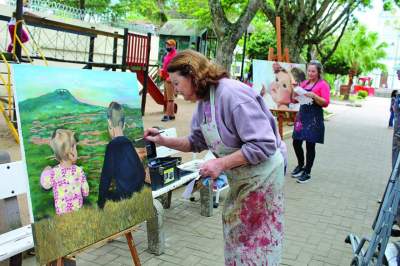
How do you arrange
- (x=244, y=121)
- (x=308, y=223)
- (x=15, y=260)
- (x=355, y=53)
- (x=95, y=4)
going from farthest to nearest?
(x=355, y=53) → (x=95, y=4) → (x=308, y=223) → (x=15, y=260) → (x=244, y=121)

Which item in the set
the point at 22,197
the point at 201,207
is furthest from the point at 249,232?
the point at 22,197

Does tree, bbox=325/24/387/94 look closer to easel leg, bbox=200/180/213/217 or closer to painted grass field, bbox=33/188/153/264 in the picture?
easel leg, bbox=200/180/213/217

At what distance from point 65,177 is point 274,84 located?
5.45 m

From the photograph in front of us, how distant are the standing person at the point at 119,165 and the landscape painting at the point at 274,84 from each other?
4551 mm

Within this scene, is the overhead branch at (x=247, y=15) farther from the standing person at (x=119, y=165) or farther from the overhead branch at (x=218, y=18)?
the standing person at (x=119, y=165)

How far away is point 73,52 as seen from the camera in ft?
53.1

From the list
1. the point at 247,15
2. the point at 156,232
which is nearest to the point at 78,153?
the point at 156,232

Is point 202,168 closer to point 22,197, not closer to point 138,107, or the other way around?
point 138,107

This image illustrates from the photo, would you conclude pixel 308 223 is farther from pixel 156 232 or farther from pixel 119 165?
pixel 119 165

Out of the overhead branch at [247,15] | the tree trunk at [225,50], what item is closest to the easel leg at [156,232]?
the tree trunk at [225,50]

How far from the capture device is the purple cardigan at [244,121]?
7.89 feet

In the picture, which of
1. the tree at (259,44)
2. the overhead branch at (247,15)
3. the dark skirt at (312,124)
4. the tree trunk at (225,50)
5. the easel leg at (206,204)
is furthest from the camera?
the tree at (259,44)

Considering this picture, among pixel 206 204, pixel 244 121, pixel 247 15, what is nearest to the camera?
pixel 244 121

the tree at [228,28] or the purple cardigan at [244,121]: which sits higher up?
the tree at [228,28]
